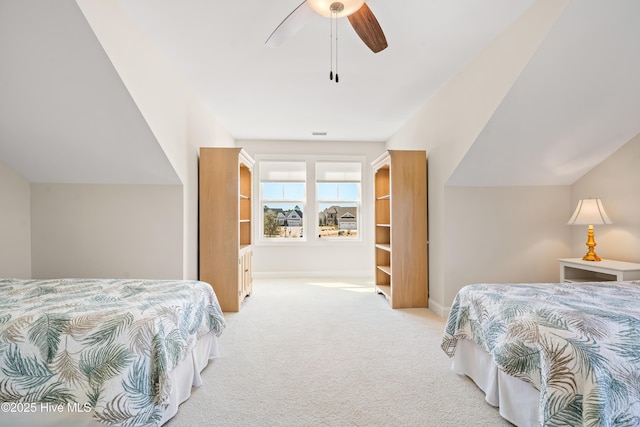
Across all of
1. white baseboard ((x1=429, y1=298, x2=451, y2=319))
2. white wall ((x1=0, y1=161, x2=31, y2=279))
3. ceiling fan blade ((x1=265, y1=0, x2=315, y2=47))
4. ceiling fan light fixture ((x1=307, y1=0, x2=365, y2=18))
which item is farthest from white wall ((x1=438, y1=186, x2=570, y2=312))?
white wall ((x1=0, y1=161, x2=31, y2=279))

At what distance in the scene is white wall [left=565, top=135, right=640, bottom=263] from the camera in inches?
123

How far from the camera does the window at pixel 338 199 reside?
246 inches

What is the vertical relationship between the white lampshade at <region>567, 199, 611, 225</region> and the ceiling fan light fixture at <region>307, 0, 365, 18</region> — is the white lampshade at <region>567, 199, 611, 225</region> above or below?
below

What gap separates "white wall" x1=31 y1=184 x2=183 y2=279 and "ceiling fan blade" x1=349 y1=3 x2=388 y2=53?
2.49 m

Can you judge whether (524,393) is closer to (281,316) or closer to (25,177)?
(281,316)

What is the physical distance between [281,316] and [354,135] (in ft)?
11.3

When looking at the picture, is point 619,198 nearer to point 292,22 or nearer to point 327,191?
point 292,22

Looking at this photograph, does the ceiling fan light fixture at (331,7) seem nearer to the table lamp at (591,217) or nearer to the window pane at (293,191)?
the table lamp at (591,217)

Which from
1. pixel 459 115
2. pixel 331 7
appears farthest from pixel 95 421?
pixel 459 115

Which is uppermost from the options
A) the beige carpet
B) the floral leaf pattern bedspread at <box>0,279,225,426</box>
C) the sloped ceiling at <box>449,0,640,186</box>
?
the sloped ceiling at <box>449,0,640,186</box>

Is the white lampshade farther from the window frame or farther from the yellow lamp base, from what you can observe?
the window frame

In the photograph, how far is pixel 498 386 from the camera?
1.93m

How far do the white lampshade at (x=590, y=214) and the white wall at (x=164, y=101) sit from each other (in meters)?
4.06

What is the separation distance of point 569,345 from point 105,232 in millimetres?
3871
